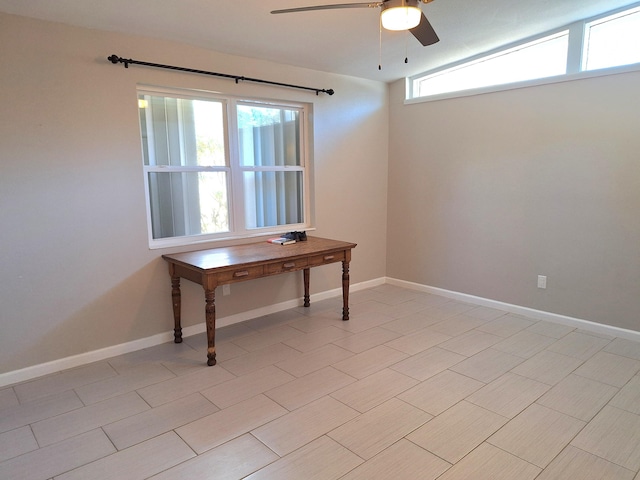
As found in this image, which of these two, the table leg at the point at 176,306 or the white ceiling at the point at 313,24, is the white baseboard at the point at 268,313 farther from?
the white ceiling at the point at 313,24

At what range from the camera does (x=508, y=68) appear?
382 cm

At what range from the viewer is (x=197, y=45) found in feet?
10.4

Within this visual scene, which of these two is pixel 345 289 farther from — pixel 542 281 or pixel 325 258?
pixel 542 281

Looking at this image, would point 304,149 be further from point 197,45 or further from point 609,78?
point 609,78

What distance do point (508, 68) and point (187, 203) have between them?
10.6 feet

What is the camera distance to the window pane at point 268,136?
376 centimetres

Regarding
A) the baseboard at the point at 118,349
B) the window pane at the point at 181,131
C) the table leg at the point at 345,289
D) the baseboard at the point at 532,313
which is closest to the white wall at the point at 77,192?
the baseboard at the point at 118,349

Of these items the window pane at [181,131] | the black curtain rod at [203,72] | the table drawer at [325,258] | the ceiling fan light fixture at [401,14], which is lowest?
the table drawer at [325,258]

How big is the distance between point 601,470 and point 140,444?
7.20 feet

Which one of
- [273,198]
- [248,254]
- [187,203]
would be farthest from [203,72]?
[248,254]

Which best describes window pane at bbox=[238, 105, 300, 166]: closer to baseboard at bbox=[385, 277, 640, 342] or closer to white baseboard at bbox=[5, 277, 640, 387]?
white baseboard at bbox=[5, 277, 640, 387]

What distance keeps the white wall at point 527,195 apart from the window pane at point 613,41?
6.0 inches

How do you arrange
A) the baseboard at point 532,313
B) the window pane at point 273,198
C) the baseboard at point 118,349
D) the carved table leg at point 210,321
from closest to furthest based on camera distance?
the baseboard at point 118,349, the carved table leg at point 210,321, the baseboard at point 532,313, the window pane at point 273,198

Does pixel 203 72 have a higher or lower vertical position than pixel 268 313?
higher
